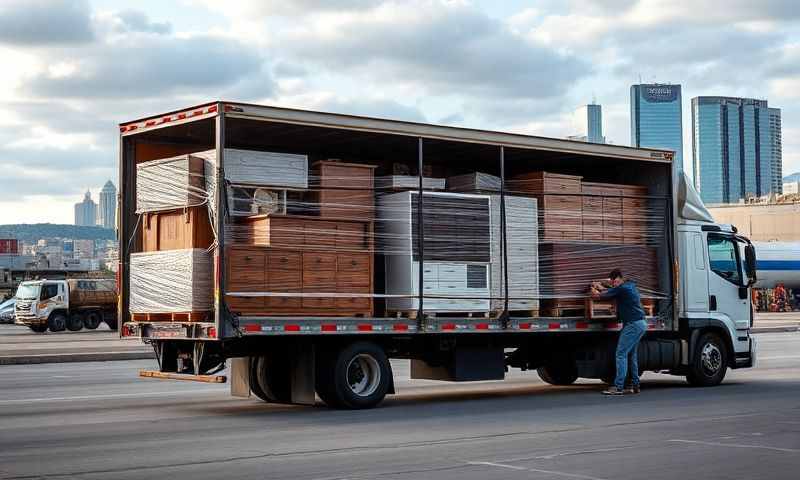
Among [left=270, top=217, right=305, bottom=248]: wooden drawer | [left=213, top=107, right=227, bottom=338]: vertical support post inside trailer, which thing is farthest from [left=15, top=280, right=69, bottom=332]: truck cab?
[left=213, top=107, right=227, bottom=338]: vertical support post inside trailer

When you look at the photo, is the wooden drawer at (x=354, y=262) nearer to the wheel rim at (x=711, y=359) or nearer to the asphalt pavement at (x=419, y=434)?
the asphalt pavement at (x=419, y=434)

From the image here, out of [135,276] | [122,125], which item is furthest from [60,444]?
[122,125]

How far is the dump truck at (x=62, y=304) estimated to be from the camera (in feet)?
158

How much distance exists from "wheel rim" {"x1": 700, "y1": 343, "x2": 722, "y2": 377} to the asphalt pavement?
403mm

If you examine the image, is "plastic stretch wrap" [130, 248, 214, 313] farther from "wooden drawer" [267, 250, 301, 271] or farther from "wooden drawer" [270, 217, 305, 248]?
"wooden drawer" [270, 217, 305, 248]

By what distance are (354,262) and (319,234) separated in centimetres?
63

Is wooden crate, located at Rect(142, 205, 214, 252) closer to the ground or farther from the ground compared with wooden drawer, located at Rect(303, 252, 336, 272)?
farther from the ground

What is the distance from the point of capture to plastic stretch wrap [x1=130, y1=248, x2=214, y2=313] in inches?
536

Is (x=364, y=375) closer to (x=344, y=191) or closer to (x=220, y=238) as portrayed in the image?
(x=344, y=191)

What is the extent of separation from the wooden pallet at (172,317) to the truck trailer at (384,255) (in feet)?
0.13

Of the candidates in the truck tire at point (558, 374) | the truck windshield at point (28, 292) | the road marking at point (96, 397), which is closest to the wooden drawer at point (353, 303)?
the road marking at point (96, 397)

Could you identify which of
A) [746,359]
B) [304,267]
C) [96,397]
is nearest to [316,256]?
[304,267]

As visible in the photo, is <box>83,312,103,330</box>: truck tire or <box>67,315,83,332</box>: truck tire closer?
<box>67,315,83,332</box>: truck tire

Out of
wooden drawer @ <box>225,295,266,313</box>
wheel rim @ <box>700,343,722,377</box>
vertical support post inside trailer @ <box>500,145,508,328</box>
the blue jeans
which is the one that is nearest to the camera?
wooden drawer @ <box>225,295,266,313</box>
